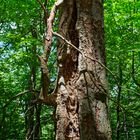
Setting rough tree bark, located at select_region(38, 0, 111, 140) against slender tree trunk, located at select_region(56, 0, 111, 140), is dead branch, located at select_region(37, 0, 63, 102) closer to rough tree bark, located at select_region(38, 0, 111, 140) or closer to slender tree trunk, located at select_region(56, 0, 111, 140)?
rough tree bark, located at select_region(38, 0, 111, 140)

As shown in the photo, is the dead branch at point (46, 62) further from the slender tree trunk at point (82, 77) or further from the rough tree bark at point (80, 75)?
the slender tree trunk at point (82, 77)

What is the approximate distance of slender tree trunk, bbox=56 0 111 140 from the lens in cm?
262

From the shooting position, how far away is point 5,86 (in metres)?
14.5

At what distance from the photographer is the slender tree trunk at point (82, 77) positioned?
262 cm

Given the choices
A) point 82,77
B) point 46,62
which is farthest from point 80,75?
point 46,62

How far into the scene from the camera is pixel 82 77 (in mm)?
2730

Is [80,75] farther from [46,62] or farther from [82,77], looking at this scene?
[46,62]

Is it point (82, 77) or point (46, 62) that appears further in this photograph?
point (82, 77)

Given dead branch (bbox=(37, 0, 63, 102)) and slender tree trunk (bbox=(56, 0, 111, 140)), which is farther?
slender tree trunk (bbox=(56, 0, 111, 140))

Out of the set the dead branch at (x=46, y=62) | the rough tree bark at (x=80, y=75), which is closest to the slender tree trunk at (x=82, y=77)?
the rough tree bark at (x=80, y=75)

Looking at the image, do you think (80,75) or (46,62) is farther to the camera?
(80,75)

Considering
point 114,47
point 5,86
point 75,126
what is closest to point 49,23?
point 75,126

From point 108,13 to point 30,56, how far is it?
2.94 metres

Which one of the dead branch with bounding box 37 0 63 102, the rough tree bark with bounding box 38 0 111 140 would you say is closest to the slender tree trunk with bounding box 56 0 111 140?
the rough tree bark with bounding box 38 0 111 140
